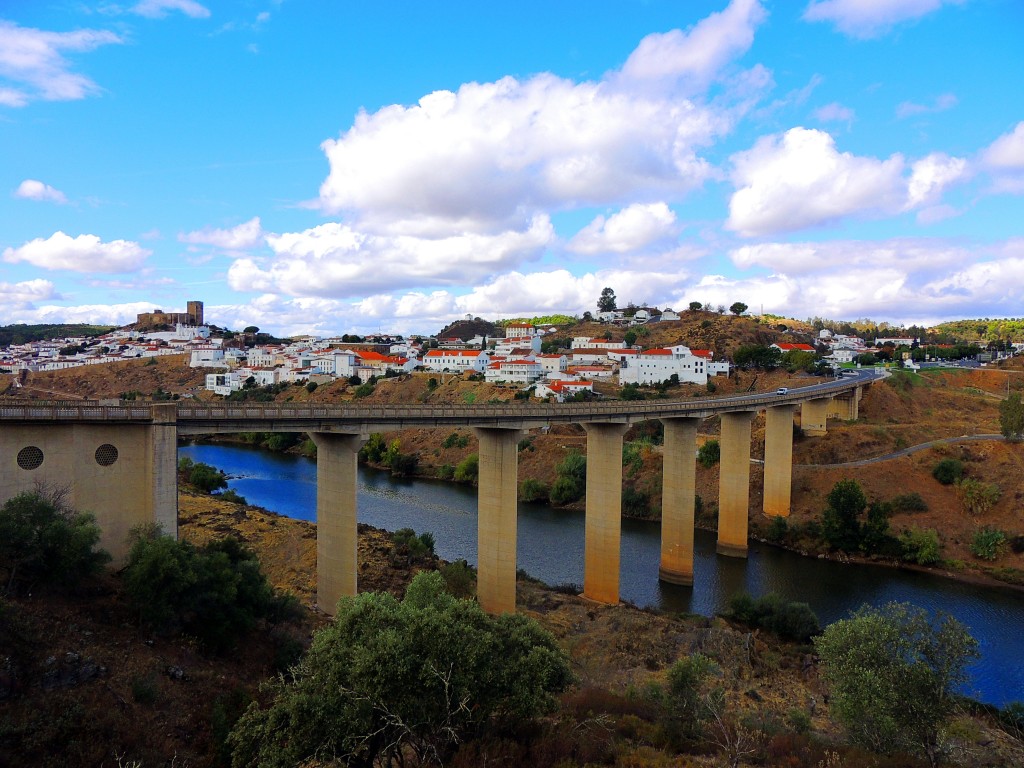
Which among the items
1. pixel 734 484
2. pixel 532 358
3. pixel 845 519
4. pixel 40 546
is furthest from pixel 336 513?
pixel 532 358

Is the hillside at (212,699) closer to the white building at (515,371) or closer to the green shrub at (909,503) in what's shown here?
the green shrub at (909,503)

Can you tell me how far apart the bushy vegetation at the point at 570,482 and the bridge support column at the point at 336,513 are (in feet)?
95.6

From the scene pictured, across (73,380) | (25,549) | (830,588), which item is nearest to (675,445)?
(830,588)

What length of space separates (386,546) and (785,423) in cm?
2994

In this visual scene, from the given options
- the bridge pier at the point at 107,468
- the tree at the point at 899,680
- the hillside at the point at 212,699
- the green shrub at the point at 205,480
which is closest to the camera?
the hillside at the point at 212,699

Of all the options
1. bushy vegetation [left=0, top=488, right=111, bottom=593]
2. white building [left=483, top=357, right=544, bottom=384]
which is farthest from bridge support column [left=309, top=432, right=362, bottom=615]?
white building [left=483, top=357, right=544, bottom=384]

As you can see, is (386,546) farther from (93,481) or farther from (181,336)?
(181,336)

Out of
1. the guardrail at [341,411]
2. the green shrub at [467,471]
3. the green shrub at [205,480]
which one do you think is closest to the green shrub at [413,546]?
the guardrail at [341,411]

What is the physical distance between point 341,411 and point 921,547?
35.2 m

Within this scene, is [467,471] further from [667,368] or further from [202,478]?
[667,368]

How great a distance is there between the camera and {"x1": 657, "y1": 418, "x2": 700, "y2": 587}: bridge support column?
3312 cm

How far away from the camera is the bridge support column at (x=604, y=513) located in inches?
1134

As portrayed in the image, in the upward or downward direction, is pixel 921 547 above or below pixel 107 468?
below

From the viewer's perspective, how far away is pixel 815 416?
2021 inches
